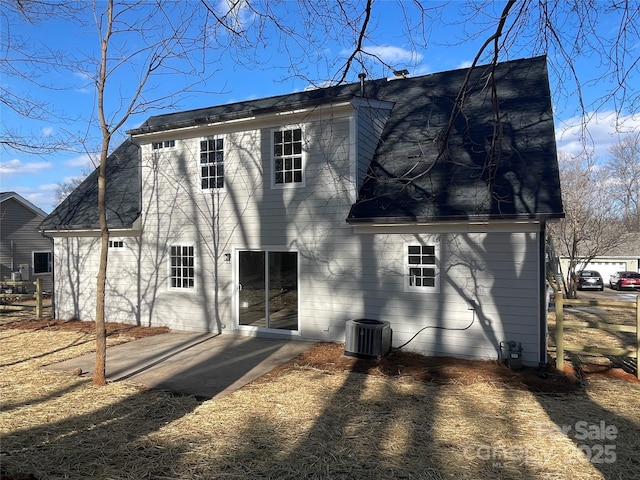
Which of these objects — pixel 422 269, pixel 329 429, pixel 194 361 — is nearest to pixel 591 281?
pixel 422 269

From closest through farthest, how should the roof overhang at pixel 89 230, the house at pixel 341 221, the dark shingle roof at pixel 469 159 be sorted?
the dark shingle roof at pixel 469 159 → the house at pixel 341 221 → the roof overhang at pixel 89 230

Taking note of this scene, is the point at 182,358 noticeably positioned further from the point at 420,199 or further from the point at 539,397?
the point at 539,397

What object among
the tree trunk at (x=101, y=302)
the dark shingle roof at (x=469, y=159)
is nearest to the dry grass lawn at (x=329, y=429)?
the tree trunk at (x=101, y=302)

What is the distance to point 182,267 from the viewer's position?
10953 mm

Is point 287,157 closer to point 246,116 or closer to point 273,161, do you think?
point 273,161

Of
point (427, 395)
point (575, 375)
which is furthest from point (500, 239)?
point (427, 395)

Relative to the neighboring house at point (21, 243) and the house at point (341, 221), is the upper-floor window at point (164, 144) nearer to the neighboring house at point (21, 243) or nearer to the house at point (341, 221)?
the house at point (341, 221)

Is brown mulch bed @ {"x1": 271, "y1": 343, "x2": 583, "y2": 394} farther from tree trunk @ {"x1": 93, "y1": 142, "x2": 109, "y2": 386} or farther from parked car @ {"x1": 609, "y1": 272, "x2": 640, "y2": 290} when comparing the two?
parked car @ {"x1": 609, "y1": 272, "x2": 640, "y2": 290}

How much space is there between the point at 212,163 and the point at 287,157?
2.14 m

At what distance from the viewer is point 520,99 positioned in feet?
31.9

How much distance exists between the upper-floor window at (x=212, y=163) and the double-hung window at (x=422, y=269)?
5.04 metres

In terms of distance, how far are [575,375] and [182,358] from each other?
7.03 m

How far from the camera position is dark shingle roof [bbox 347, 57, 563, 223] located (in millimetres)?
7457

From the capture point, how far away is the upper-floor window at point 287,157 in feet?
31.8
